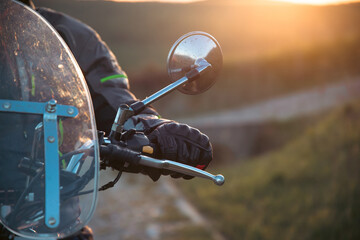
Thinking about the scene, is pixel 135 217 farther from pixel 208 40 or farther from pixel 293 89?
pixel 293 89

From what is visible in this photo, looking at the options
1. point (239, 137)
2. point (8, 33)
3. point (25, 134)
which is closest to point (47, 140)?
point (25, 134)

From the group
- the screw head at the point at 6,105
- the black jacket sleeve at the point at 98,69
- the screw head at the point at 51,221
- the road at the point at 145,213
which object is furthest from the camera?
the road at the point at 145,213

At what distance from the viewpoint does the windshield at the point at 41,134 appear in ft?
4.53

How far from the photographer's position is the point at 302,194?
21.2 feet

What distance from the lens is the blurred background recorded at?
5973 mm

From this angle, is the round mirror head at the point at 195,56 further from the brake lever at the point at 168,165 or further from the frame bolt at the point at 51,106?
the frame bolt at the point at 51,106

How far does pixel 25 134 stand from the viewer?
4.79ft

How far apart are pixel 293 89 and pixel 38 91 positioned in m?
19.8

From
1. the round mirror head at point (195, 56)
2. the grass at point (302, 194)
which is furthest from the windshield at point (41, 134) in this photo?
the grass at point (302, 194)

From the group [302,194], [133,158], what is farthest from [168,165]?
[302,194]

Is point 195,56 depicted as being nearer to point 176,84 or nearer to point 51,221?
point 176,84

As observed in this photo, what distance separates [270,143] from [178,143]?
12.6 meters

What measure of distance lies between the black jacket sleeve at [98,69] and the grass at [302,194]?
3500mm

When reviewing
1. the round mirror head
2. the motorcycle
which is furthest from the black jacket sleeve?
the motorcycle
